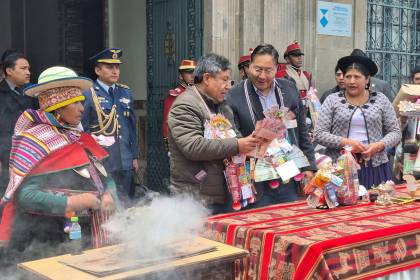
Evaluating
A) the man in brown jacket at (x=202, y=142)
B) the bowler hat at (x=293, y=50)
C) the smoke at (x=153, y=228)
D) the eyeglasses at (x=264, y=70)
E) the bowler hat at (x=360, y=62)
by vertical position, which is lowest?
the smoke at (x=153, y=228)

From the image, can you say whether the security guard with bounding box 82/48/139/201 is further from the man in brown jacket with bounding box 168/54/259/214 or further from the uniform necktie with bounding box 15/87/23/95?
the man in brown jacket with bounding box 168/54/259/214

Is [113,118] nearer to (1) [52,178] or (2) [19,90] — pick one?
(2) [19,90]

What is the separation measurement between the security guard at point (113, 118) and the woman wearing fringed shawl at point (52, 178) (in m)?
2.18

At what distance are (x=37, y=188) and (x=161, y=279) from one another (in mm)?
986

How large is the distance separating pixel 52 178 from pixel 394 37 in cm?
735

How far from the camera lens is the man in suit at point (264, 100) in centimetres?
390

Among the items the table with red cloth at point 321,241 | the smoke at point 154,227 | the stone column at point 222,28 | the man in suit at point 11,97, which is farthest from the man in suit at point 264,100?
the stone column at point 222,28

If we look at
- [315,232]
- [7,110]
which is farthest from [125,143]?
[315,232]

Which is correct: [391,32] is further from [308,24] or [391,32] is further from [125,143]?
[125,143]

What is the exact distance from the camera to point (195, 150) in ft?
11.5

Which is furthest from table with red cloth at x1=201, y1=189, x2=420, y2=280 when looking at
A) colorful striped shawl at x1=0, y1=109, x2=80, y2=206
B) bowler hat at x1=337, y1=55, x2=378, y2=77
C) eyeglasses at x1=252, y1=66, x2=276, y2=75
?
bowler hat at x1=337, y1=55, x2=378, y2=77

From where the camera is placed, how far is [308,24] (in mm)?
7773

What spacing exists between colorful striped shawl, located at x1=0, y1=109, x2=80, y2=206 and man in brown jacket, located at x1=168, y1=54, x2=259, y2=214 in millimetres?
738

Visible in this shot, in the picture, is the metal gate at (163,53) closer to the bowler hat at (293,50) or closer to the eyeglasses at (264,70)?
the bowler hat at (293,50)
